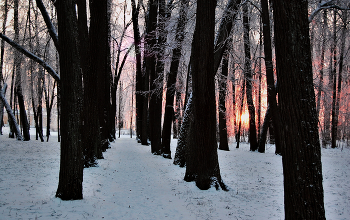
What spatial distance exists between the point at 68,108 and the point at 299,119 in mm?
4300

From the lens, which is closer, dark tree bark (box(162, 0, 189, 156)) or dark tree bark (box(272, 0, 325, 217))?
dark tree bark (box(272, 0, 325, 217))

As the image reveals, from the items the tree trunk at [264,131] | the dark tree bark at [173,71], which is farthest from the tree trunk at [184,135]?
the tree trunk at [264,131]

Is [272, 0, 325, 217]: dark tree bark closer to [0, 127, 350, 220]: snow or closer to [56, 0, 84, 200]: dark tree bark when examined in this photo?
[0, 127, 350, 220]: snow

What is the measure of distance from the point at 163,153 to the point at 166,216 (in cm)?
880

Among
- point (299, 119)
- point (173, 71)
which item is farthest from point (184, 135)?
point (299, 119)

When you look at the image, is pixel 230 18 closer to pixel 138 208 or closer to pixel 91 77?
pixel 91 77

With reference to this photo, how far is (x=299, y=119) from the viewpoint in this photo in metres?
3.22

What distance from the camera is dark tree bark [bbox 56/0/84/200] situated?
5.20 m

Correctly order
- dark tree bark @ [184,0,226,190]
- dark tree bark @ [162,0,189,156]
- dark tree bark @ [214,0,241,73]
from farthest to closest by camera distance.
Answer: dark tree bark @ [162,0,189,156] < dark tree bark @ [214,0,241,73] < dark tree bark @ [184,0,226,190]

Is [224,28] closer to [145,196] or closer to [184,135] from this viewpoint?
[184,135]

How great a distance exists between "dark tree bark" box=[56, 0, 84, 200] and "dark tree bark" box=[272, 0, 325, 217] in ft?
13.4

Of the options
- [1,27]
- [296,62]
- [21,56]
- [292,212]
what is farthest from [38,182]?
[1,27]

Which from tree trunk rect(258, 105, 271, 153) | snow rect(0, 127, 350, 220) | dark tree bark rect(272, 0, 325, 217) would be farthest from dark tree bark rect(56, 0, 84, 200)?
tree trunk rect(258, 105, 271, 153)

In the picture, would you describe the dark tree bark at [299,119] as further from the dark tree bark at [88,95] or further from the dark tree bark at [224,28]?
the dark tree bark at [88,95]
